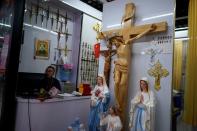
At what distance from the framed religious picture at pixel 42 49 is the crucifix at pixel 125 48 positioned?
142 centimetres

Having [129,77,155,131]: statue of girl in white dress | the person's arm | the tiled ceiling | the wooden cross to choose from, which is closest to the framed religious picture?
the wooden cross

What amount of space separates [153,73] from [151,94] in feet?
0.85

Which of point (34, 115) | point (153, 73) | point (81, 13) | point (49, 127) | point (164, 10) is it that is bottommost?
point (49, 127)

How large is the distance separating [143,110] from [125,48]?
0.76 meters

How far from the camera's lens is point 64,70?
351 cm

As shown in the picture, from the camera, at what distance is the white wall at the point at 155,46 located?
2.04 m

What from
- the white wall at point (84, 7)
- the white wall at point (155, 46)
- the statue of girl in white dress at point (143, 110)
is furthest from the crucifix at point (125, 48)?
the white wall at point (84, 7)

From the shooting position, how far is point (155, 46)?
219cm

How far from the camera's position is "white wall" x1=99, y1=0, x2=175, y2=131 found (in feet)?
6.69

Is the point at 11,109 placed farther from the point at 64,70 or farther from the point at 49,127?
the point at 64,70

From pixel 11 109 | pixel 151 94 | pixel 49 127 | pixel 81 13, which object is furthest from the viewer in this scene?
pixel 81 13

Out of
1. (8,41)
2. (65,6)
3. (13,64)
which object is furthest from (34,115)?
(65,6)

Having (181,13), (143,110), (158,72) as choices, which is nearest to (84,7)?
(181,13)

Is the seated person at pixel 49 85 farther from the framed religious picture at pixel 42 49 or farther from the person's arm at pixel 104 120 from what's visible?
the person's arm at pixel 104 120
